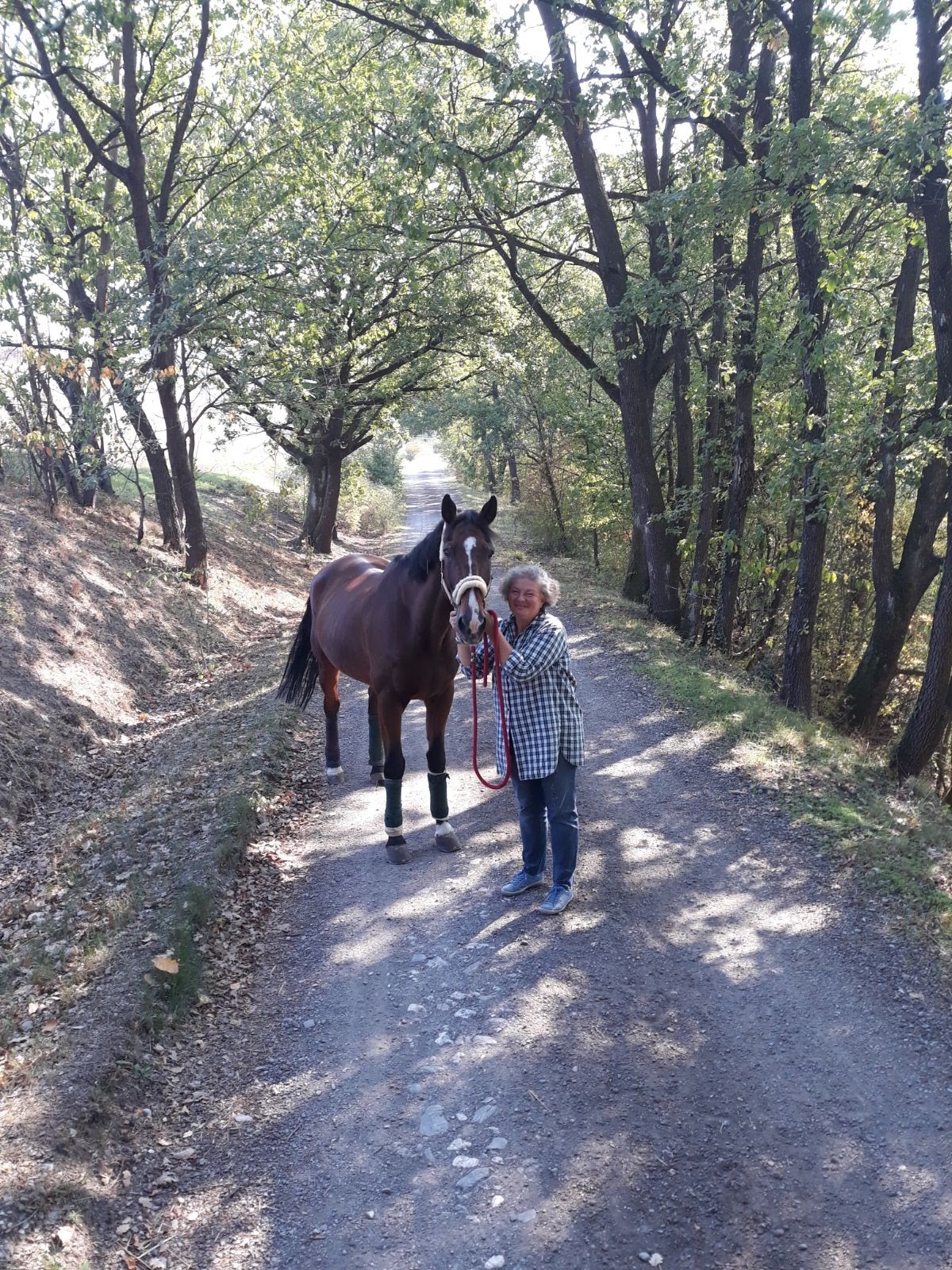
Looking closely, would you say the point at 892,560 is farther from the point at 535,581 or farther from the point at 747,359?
the point at 535,581

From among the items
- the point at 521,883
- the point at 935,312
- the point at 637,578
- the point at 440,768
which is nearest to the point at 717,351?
the point at 935,312

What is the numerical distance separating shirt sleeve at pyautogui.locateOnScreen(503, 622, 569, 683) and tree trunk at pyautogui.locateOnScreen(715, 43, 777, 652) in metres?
7.62

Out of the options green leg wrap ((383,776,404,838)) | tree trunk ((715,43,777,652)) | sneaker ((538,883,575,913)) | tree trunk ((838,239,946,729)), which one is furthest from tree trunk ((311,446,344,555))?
sneaker ((538,883,575,913))

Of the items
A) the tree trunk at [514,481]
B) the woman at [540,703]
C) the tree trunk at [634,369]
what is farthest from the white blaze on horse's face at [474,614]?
the tree trunk at [514,481]

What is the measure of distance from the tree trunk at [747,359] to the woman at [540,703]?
24.6 ft

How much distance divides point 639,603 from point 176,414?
10.2m

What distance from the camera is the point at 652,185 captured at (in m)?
14.2

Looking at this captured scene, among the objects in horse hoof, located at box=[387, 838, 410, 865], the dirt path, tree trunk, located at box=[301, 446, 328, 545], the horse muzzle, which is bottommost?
the dirt path

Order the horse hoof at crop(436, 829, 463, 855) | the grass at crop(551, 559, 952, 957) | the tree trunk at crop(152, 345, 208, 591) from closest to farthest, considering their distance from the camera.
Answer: the grass at crop(551, 559, 952, 957), the horse hoof at crop(436, 829, 463, 855), the tree trunk at crop(152, 345, 208, 591)

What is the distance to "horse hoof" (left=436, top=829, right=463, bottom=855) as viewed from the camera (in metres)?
6.34

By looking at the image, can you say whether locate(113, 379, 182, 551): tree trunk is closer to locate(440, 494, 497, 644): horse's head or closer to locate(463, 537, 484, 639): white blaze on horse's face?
locate(440, 494, 497, 644): horse's head

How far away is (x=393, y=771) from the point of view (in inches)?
245

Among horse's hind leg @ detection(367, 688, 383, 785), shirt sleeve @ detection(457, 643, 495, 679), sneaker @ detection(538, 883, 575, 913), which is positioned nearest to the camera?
shirt sleeve @ detection(457, 643, 495, 679)

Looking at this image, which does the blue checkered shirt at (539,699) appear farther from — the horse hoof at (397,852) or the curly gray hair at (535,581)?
the horse hoof at (397,852)
